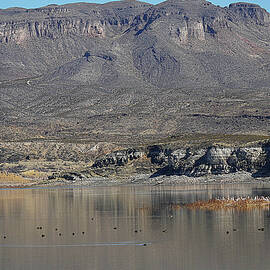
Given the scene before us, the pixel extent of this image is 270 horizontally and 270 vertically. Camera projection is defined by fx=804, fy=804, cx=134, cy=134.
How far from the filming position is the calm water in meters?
33.2

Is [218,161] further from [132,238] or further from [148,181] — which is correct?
[132,238]

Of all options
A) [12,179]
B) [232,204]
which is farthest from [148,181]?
[232,204]

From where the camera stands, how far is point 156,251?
1419 inches

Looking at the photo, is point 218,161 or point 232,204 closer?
point 232,204

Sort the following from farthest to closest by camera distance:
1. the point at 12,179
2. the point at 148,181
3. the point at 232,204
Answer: the point at 12,179
the point at 148,181
the point at 232,204

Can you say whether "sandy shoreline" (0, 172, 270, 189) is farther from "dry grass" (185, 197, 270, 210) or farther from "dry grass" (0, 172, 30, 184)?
"dry grass" (185, 197, 270, 210)

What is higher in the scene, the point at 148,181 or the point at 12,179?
the point at 148,181

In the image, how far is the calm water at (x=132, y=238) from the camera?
33219mm

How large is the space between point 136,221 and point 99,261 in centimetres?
1577

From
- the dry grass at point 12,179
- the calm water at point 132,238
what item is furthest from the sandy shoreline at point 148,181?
the calm water at point 132,238

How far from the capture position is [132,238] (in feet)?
134

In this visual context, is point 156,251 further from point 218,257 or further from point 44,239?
point 44,239

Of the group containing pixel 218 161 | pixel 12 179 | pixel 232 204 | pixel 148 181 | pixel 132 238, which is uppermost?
pixel 218 161

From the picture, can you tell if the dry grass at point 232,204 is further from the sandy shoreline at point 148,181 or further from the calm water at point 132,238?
the sandy shoreline at point 148,181
